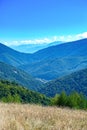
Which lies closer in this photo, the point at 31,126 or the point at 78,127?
the point at 31,126

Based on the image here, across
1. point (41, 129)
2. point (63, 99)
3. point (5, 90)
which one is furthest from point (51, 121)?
point (5, 90)

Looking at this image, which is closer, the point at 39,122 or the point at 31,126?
the point at 31,126

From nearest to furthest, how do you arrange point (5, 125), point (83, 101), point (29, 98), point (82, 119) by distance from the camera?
point (5, 125), point (82, 119), point (83, 101), point (29, 98)

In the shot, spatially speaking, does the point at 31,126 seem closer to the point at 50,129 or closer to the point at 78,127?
the point at 50,129

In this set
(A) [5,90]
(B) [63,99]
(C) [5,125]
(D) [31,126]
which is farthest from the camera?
(A) [5,90]

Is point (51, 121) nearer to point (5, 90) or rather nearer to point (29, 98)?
point (5, 90)

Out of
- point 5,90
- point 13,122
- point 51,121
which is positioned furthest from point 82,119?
point 5,90

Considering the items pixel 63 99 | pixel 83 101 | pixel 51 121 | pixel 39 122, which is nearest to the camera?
pixel 39 122

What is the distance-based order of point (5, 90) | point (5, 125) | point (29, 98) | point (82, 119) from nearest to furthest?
1. point (5, 125)
2. point (82, 119)
3. point (5, 90)
4. point (29, 98)
